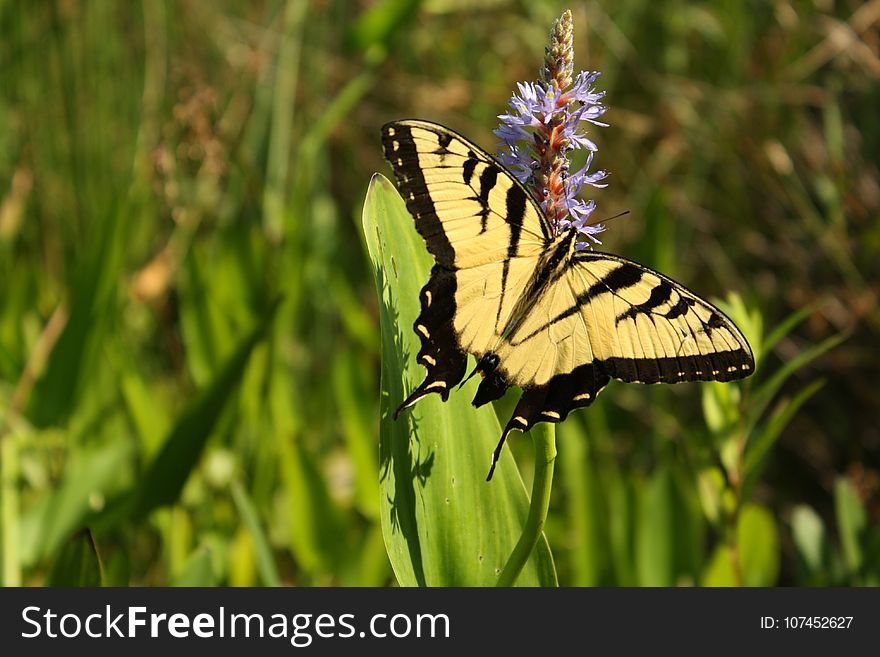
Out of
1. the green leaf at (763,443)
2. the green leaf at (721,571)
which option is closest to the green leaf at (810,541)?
the green leaf at (721,571)

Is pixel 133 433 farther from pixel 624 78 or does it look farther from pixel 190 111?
pixel 624 78

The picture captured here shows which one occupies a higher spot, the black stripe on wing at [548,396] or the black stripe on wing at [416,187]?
the black stripe on wing at [416,187]

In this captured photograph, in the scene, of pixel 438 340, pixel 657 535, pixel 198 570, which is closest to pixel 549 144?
pixel 438 340

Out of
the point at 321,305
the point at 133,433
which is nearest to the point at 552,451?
the point at 133,433

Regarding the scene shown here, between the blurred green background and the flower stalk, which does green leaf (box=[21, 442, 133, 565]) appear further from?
A: the flower stalk

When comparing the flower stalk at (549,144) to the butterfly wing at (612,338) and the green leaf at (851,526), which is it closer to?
the butterfly wing at (612,338)

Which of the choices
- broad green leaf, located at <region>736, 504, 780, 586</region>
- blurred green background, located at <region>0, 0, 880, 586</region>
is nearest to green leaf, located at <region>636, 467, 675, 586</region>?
blurred green background, located at <region>0, 0, 880, 586</region>

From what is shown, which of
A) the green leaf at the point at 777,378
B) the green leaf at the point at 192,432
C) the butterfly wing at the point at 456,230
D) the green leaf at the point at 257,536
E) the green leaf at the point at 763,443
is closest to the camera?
the butterfly wing at the point at 456,230

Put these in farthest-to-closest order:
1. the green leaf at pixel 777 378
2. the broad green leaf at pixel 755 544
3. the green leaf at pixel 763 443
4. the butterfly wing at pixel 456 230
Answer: the broad green leaf at pixel 755 544
the green leaf at pixel 763 443
the green leaf at pixel 777 378
the butterfly wing at pixel 456 230
